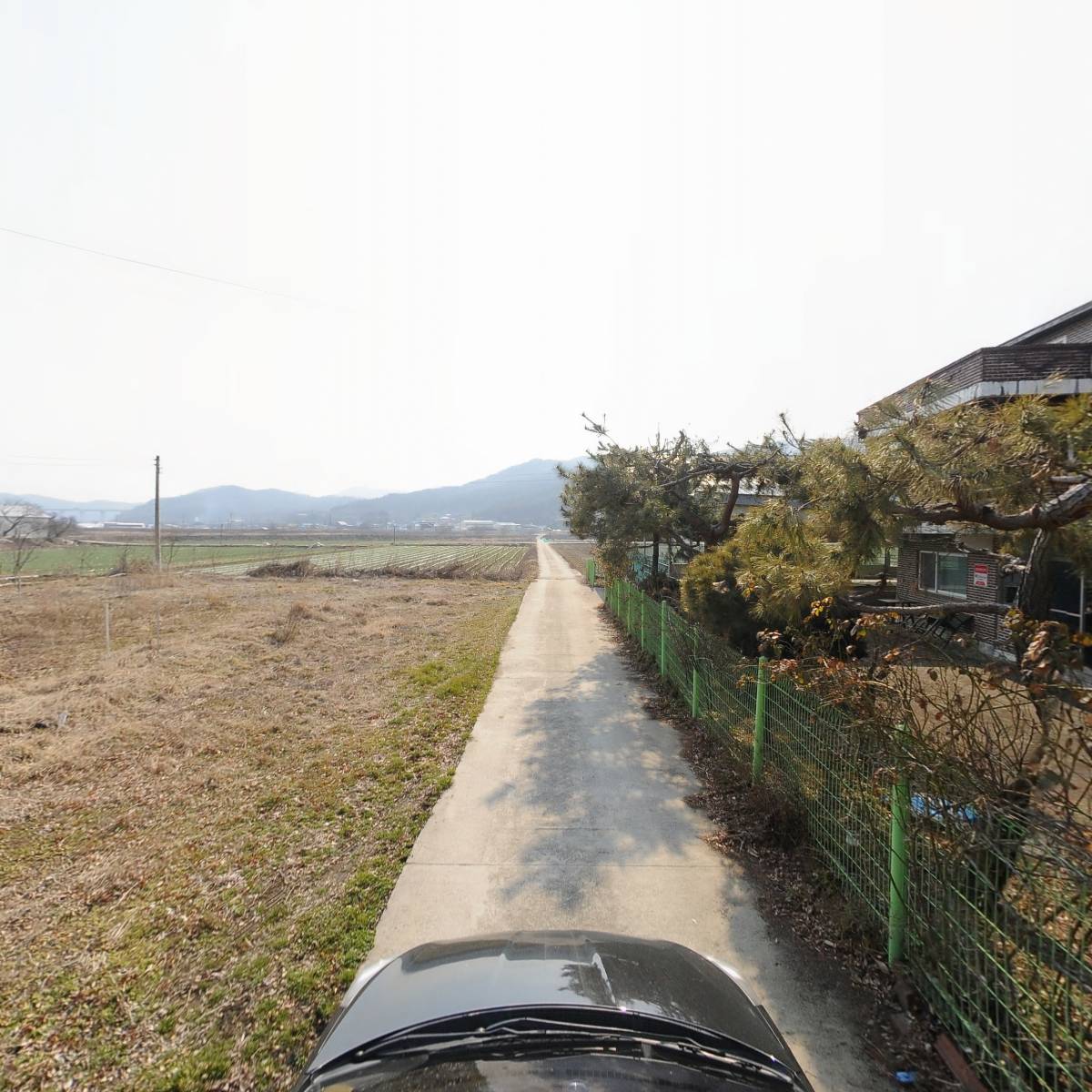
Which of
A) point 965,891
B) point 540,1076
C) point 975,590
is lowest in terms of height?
point 965,891

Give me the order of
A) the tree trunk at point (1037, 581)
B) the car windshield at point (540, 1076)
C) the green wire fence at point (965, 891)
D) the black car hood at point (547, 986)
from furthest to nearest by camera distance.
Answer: the tree trunk at point (1037, 581) → the green wire fence at point (965, 891) → the black car hood at point (547, 986) → the car windshield at point (540, 1076)

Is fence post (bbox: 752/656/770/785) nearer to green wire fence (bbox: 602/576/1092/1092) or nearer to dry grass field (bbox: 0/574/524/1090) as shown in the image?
green wire fence (bbox: 602/576/1092/1092)

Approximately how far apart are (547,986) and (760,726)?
3645 millimetres

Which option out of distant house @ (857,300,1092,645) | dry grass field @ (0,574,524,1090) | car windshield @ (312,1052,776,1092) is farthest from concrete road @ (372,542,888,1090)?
distant house @ (857,300,1092,645)

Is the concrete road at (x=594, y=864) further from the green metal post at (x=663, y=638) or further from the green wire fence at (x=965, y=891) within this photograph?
the green metal post at (x=663, y=638)

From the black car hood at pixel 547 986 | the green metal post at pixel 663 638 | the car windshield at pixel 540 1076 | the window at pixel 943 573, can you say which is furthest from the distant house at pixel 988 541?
the car windshield at pixel 540 1076

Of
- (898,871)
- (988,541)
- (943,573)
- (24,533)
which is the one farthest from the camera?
(24,533)

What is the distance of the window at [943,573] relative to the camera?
41.8ft

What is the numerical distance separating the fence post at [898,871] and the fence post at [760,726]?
6.13 ft

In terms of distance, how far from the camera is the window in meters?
12.8

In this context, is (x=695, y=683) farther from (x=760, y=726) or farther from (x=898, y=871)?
(x=898, y=871)

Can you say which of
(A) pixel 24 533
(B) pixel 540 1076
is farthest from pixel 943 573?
(A) pixel 24 533

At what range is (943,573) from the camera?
13422 millimetres

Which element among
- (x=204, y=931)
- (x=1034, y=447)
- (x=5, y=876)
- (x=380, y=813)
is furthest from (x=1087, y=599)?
(x=5, y=876)
